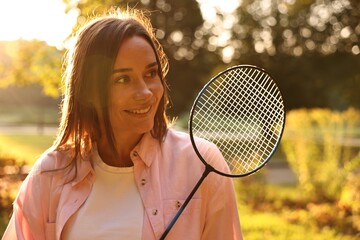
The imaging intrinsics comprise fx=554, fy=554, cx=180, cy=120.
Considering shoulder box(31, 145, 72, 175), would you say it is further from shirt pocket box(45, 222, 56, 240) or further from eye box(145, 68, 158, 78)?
eye box(145, 68, 158, 78)

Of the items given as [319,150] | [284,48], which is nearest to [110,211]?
[319,150]

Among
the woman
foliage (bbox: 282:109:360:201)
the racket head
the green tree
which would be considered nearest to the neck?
the woman

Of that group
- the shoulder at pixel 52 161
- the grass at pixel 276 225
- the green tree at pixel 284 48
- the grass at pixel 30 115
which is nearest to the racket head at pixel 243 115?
the shoulder at pixel 52 161

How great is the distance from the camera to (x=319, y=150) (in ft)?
27.5

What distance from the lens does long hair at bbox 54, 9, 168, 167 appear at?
1834 millimetres

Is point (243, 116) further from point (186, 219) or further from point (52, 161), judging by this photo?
point (52, 161)

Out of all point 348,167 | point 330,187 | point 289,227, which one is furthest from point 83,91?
point 330,187

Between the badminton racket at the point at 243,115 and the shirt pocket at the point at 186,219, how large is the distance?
0.58 ft

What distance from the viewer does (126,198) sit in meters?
1.90

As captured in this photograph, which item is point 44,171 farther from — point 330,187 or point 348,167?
point 330,187

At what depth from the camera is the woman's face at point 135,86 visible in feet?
5.94

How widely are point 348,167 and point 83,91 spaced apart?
5721mm

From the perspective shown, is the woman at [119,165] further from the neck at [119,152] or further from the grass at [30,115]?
the grass at [30,115]

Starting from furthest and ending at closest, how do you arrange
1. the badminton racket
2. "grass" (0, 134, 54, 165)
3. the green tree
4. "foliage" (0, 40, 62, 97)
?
1. the green tree
2. "grass" (0, 134, 54, 165)
3. "foliage" (0, 40, 62, 97)
4. the badminton racket
